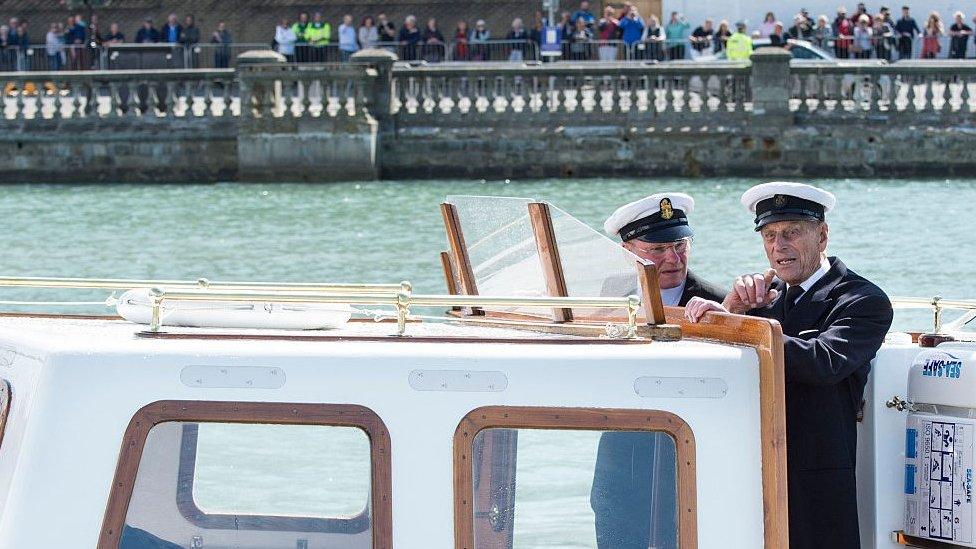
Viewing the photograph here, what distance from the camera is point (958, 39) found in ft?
113

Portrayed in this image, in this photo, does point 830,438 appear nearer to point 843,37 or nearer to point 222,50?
point 843,37

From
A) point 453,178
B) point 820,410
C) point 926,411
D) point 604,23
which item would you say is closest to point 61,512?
point 820,410

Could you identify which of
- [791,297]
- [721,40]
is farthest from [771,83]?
[791,297]

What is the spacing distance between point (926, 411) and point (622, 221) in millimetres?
1385

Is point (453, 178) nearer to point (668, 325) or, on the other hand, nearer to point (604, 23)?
point (604, 23)

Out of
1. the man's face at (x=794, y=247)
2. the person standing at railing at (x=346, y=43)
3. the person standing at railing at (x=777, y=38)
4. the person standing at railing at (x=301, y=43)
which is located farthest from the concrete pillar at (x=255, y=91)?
the man's face at (x=794, y=247)

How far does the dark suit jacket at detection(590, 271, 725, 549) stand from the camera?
148 inches

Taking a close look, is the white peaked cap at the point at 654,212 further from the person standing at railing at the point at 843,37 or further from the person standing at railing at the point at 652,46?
the person standing at railing at the point at 843,37

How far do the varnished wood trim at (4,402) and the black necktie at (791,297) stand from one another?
1.86 metres

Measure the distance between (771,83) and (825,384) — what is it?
25.7 meters

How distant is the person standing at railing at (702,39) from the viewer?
3450 cm

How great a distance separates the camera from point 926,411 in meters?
4.30

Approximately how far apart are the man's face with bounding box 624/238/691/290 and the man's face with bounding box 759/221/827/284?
825 mm

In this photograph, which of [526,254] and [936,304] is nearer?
[526,254]
